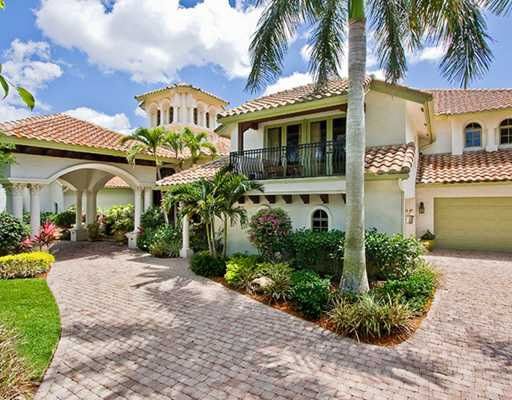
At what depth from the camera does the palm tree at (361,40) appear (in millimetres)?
8273

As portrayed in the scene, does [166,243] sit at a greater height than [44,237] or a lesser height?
lesser

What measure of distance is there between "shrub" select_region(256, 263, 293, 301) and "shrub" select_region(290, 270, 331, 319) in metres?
0.33

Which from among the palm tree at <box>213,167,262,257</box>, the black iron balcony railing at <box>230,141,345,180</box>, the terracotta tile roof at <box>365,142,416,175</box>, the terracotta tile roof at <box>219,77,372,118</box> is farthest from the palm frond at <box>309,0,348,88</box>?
the palm tree at <box>213,167,262,257</box>

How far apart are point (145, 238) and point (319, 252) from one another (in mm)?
10646

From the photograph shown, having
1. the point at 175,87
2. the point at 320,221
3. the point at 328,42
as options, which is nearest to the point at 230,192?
the point at 320,221

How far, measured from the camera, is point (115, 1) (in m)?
12.3

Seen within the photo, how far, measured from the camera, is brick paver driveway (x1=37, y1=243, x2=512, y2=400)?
4867 mm

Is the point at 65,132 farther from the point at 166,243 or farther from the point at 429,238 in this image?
the point at 429,238

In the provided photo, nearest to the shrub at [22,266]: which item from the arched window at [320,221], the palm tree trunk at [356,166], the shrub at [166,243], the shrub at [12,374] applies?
the shrub at [166,243]

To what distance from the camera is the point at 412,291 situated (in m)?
8.17

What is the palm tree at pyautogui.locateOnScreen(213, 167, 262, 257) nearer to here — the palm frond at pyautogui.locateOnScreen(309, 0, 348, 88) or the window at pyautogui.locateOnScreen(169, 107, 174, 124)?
the palm frond at pyautogui.locateOnScreen(309, 0, 348, 88)

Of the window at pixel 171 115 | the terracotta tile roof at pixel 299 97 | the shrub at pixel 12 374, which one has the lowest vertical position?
the shrub at pixel 12 374

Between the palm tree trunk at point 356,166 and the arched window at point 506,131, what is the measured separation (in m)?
13.3

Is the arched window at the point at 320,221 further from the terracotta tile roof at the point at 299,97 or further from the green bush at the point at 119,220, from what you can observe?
the green bush at the point at 119,220
